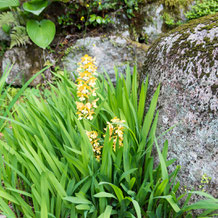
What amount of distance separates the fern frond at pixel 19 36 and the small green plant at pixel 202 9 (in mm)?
2875

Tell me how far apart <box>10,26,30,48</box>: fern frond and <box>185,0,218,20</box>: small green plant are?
288cm

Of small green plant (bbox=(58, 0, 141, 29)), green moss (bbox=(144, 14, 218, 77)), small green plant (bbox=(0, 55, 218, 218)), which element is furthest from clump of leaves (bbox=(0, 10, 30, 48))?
green moss (bbox=(144, 14, 218, 77))

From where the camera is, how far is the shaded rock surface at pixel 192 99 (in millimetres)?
1285

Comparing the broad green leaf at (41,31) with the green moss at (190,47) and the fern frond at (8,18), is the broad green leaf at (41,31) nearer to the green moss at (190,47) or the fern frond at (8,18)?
the fern frond at (8,18)

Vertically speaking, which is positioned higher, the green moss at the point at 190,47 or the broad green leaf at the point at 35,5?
the broad green leaf at the point at 35,5

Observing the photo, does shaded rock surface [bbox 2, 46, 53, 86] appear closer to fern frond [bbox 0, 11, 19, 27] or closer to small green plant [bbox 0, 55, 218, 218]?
fern frond [bbox 0, 11, 19, 27]

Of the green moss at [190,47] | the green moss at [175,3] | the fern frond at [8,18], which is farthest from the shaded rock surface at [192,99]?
the fern frond at [8,18]

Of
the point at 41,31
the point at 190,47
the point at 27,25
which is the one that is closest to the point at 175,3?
the point at 41,31

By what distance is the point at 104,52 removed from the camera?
13.2 ft

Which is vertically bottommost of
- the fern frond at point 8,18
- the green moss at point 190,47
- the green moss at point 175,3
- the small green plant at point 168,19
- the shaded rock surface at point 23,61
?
the green moss at point 190,47

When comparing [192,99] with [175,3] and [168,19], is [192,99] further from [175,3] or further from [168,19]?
[175,3]

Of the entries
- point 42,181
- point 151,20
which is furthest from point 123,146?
point 151,20

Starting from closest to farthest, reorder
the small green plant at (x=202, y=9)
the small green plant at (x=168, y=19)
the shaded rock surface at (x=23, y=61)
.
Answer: the small green plant at (x=202, y=9) < the shaded rock surface at (x=23, y=61) < the small green plant at (x=168, y=19)

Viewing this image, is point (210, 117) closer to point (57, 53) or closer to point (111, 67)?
point (111, 67)
